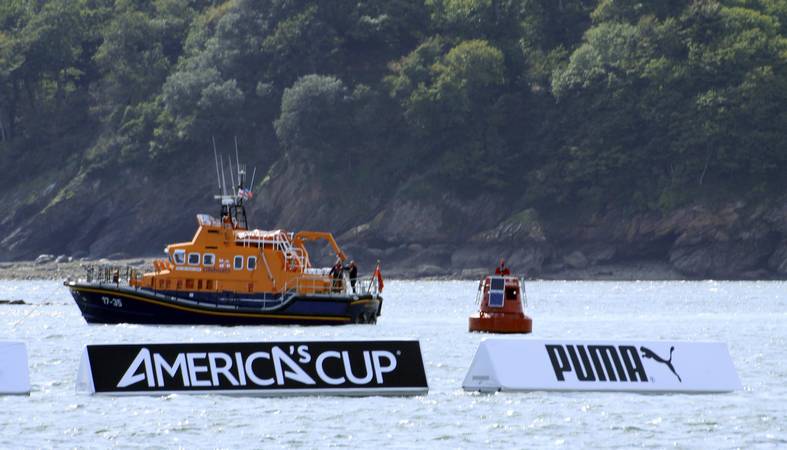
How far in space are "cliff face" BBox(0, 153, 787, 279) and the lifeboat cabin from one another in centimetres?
7528

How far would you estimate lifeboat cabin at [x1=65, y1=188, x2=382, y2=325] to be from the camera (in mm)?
61188

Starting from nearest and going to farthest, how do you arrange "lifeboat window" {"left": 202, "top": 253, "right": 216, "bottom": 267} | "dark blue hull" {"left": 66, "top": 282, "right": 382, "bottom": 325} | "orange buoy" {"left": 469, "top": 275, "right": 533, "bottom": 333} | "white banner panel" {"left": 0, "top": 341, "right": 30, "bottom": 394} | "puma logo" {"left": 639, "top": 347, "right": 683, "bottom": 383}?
"white banner panel" {"left": 0, "top": 341, "right": 30, "bottom": 394} → "puma logo" {"left": 639, "top": 347, "right": 683, "bottom": 383} → "orange buoy" {"left": 469, "top": 275, "right": 533, "bottom": 333} → "dark blue hull" {"left": 66, "top": 282, "right": 382, "bottom": 325} → "lifeboat window" {"left": 202, "top": 253, "right": 216, "bottom": 267}

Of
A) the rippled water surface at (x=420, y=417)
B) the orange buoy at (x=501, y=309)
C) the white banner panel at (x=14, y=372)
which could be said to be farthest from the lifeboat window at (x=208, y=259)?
the white banner panel at (x=14, y=372)

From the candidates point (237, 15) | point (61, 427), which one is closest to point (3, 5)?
point (237, 15)

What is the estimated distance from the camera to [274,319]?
60.8 m

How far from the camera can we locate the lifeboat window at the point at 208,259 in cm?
6228

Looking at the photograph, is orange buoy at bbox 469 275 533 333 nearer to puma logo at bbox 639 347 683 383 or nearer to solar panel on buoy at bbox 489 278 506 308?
solar panel on buoy at bbox 489 278 506 308

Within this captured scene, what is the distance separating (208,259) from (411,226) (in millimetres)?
79165

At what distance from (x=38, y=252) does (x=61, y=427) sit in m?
127

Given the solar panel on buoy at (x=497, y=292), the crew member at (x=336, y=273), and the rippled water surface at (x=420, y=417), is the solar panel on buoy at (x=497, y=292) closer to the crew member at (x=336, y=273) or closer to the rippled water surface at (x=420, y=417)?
the rippled water surface at (x=420, y=417)

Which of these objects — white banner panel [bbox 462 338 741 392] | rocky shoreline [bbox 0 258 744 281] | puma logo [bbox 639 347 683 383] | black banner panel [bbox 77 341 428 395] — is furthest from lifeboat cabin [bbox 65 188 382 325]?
rocky shoreline [bbox 0 258 744 281]

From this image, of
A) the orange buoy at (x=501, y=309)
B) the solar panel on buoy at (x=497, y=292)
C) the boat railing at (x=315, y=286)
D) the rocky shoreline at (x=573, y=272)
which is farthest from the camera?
the rocky shoreline at (x=573, y=272)

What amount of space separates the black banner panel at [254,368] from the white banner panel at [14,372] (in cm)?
102

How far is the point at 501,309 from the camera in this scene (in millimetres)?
54688
